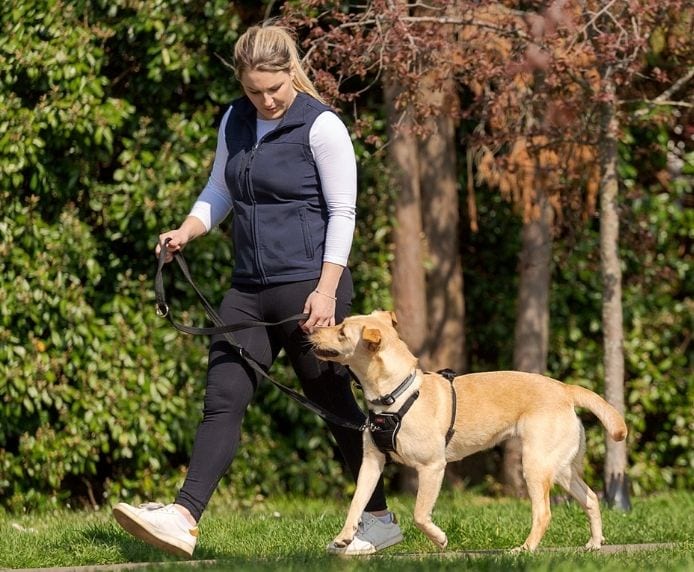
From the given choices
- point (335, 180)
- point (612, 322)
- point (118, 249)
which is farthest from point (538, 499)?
point (118, 249)

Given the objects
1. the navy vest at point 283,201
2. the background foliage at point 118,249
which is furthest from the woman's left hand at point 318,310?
the background foliage at point 118,249

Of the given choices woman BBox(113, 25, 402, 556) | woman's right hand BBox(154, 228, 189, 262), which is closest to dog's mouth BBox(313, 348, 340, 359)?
woman BBox(113, 25, 402, 556)

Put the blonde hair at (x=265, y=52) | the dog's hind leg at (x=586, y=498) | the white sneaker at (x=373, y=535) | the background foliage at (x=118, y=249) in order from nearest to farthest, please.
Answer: the blonde hair at (x=265, y=52) < the white sneaker at (x=373, y=535) < the dog's hind leg at (x=586, y=498) < the background foliage at (x=118, y=249)

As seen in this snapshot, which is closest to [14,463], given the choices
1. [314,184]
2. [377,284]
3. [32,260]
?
[32,260]

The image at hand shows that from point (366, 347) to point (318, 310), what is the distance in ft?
1.07

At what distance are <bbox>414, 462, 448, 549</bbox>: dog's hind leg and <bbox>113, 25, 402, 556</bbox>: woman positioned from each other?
12.4 inches

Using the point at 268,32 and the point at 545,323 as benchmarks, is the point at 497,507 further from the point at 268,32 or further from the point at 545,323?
the point at 268,32

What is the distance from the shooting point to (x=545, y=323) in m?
8.77

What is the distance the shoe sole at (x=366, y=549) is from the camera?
527 cm

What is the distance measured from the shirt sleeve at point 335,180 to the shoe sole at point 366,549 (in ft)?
3.99

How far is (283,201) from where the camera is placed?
520cm

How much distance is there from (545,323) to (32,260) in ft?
11.7

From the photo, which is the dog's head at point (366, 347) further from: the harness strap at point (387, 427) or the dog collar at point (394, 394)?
the harness strap at point (387, 427)

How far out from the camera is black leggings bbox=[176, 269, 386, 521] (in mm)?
5219
